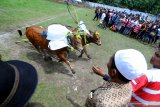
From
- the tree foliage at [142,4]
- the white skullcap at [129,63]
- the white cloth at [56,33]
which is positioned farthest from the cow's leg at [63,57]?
the tree foliage at [142,4]

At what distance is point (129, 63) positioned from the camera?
2336 mm

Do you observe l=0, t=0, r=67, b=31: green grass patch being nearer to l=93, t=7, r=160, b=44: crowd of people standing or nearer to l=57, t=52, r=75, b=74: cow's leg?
l=57, t=52, r=75, b=74: cow's leg

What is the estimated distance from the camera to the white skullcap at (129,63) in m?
2.35

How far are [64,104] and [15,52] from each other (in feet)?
11.4

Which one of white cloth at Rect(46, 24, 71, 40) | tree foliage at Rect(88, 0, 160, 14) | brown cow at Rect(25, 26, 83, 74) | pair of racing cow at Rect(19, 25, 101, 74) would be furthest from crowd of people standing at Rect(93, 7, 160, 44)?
tree foliage at Rect(88, 0, 160, 14)

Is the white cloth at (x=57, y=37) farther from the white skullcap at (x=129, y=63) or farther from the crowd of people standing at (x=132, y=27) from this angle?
the crowd of people standing at (x=132, y=27)

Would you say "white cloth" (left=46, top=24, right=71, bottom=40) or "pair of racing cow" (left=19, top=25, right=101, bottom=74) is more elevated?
"white cloth" (left=46, top=24, right=71, bottom=40)

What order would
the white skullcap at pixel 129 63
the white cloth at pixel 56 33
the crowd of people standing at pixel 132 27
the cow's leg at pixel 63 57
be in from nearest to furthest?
the white skullcap at pixel 129 63 → the cow's leg at pixel 63 57 → the white cloth at pixel 56 33 → the crowd of people standing at pixel 132 27

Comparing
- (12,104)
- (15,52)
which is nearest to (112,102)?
(12,104)

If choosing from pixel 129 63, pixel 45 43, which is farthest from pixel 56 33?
pixel 129 63

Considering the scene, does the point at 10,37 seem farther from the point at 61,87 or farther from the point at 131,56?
the point at 131,56

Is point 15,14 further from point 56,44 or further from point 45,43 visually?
point 56,44

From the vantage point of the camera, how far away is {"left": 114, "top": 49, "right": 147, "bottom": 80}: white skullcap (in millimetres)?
2348

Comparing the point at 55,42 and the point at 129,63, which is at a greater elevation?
the point at 129,63
